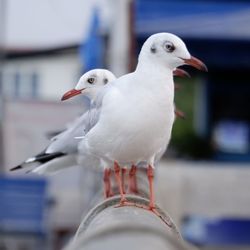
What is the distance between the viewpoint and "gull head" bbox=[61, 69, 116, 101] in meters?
4.43

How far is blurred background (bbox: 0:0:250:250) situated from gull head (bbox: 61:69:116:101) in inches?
67.6

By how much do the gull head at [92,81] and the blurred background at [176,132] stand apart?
5.63ft

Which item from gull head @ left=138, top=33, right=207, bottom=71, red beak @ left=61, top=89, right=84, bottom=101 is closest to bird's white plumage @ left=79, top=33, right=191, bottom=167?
gull head @ left=138, top=33, right=207, bottom=71

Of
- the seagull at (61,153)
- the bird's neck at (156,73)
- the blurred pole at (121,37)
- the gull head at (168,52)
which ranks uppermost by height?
the gull head at (168,52)

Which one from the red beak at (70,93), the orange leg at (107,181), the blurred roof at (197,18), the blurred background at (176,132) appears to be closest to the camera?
the red beak at (70,93)

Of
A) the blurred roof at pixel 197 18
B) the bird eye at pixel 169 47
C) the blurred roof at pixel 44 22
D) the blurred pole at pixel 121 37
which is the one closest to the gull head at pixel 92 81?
the bird eye at pixel 169 47

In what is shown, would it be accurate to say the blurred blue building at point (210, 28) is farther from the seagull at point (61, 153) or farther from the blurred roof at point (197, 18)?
the seagull at point (61, 153)

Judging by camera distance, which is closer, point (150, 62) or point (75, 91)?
point (150, 62)

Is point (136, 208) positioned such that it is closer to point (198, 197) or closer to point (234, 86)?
point (198, 197)

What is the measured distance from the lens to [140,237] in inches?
85.5

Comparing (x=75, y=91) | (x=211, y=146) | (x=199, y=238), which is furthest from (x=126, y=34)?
(x=75, y=91)

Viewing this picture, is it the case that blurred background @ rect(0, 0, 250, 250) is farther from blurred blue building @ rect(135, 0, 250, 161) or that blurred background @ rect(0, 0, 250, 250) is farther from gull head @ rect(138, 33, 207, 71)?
gull head @ rect(138, 33, 207, 71)

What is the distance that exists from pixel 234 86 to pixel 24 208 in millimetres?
7532

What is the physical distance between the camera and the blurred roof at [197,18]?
45.3ft
